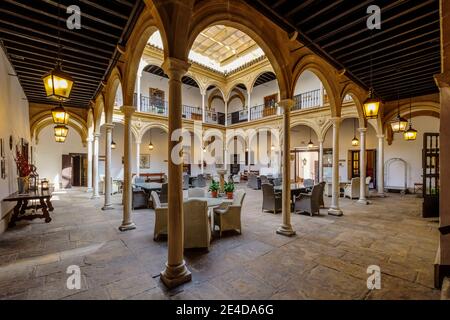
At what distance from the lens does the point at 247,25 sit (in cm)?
389

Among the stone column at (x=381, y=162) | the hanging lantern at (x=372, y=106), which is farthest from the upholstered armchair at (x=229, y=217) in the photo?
the stone column at (x=381, y=162)

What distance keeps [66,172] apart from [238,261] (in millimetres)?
14847

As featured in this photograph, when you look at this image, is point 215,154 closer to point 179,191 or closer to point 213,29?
point 213,29

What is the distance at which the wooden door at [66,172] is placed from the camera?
1367cm

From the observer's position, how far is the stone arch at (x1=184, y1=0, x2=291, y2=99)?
329 cm

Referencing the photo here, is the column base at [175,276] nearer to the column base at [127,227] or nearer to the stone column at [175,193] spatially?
the stone column at [175,193]

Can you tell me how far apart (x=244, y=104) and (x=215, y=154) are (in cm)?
498

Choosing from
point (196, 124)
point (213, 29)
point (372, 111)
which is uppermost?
point (213, 29)

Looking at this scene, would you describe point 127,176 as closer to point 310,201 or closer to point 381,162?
point 310,201

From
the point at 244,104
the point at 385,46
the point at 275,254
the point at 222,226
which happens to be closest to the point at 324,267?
the point at 275,254

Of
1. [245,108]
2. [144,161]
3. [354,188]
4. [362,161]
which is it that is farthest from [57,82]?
[245,108]

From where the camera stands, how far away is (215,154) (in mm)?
16531

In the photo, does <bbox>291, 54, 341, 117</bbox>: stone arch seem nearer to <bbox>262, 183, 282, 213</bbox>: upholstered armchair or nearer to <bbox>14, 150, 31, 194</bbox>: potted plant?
<bbox>262, 183, 282, 213</bbox>: upholstered armchair

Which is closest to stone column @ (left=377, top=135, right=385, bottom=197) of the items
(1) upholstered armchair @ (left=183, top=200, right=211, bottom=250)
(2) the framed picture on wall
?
(1) upholstered armchair @ (left=183, top=200, right=211, bottom=250)
